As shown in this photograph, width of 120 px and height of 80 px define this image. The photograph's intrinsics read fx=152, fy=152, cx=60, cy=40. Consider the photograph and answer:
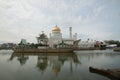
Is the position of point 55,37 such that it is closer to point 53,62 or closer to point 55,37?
point 55,37

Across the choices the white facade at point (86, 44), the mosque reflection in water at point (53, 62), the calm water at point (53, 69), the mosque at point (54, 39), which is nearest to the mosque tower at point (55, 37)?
the mosque at point (54, 39)

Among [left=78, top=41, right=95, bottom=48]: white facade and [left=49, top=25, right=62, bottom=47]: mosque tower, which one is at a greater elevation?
[left=49, top=25, right=62, bottom=47]: mosque tower

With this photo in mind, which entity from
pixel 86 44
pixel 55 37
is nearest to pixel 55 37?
pixel 55 37

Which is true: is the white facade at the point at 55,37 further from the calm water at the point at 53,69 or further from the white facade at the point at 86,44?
the calm water at the point at 53,69

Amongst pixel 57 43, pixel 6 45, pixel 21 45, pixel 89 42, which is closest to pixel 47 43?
pixel 57 43

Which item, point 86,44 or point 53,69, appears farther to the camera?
point 86,44

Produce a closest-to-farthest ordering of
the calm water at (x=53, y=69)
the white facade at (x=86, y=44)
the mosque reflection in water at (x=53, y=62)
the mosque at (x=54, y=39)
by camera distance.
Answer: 1. the calm water at (x=53, y=69)
2. the mosque reflection in water at (x=53, y=62)
3. the mosque at (x=54, y=39)
4. the white facade at (x=86, y=44)

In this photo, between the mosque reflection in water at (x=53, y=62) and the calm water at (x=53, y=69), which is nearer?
the calm water at (x=53, y=69)

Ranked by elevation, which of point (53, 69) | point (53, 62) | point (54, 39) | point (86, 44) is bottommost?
point (53, 69)

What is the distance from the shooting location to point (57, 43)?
8094 centimetres

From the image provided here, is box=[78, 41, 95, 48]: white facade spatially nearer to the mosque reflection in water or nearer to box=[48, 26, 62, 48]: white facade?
box=[48, 26, 62, 48]: white facade

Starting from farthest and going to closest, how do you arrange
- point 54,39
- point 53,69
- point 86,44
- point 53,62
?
point 86,44, point 54,39, point 53,62, point 53,69

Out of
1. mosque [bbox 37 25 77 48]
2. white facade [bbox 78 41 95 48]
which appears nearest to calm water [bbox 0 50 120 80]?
A: mosque [bbox 37 25 77 48]

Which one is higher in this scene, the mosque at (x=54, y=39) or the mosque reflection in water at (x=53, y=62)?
the mosque at (x=54, y=39)
